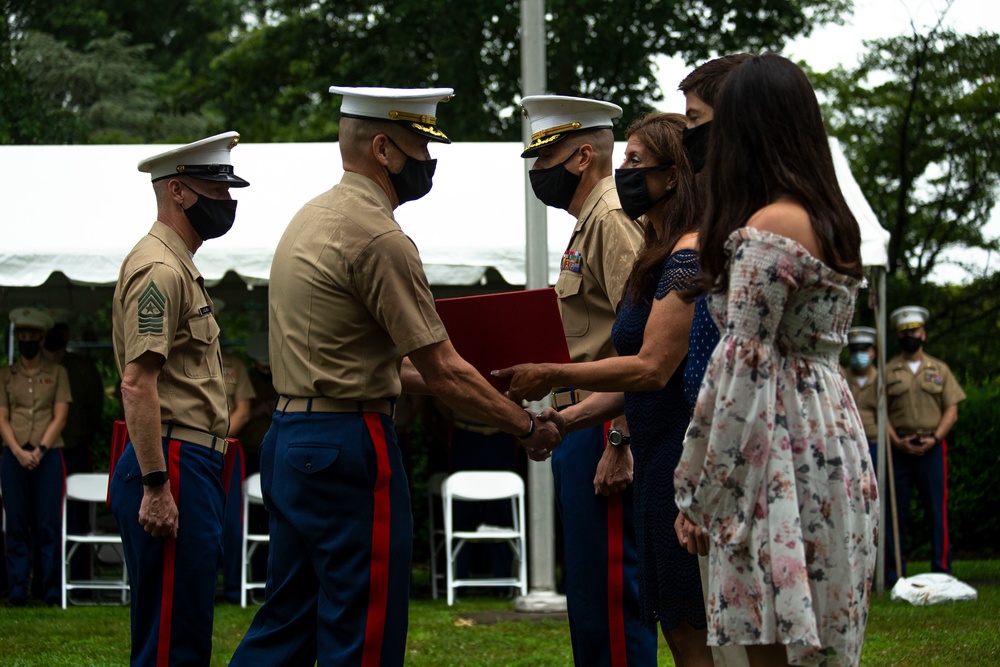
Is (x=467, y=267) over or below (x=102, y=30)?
below

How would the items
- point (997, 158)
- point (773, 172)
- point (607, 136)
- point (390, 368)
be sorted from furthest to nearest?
point (997, 158) → point (607, 136) → point (390, 368) → point (773, 172)

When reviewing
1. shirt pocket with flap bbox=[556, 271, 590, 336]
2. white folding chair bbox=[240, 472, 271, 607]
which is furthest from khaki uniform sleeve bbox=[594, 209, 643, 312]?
white folding chair bbox=[240, 472, 271, 607]

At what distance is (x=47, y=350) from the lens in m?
10.2

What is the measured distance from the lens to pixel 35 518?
9828 mm

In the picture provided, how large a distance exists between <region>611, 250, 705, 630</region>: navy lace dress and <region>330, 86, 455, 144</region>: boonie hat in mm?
872

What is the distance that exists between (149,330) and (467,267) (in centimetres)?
446

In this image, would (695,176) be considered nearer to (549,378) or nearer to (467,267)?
(549,378)

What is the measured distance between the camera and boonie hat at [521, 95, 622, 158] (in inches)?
182

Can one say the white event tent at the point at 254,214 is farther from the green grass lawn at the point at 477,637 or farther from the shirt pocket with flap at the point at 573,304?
the shirt pocket with flap at the point at 573,304

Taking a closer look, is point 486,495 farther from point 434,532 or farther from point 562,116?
point 562,116

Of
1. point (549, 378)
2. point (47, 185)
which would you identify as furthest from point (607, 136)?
point (47, 185)

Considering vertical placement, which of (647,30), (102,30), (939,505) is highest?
(102,30)

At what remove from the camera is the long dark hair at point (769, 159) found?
9.28ft

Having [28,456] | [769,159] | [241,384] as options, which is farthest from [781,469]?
[28,456]
